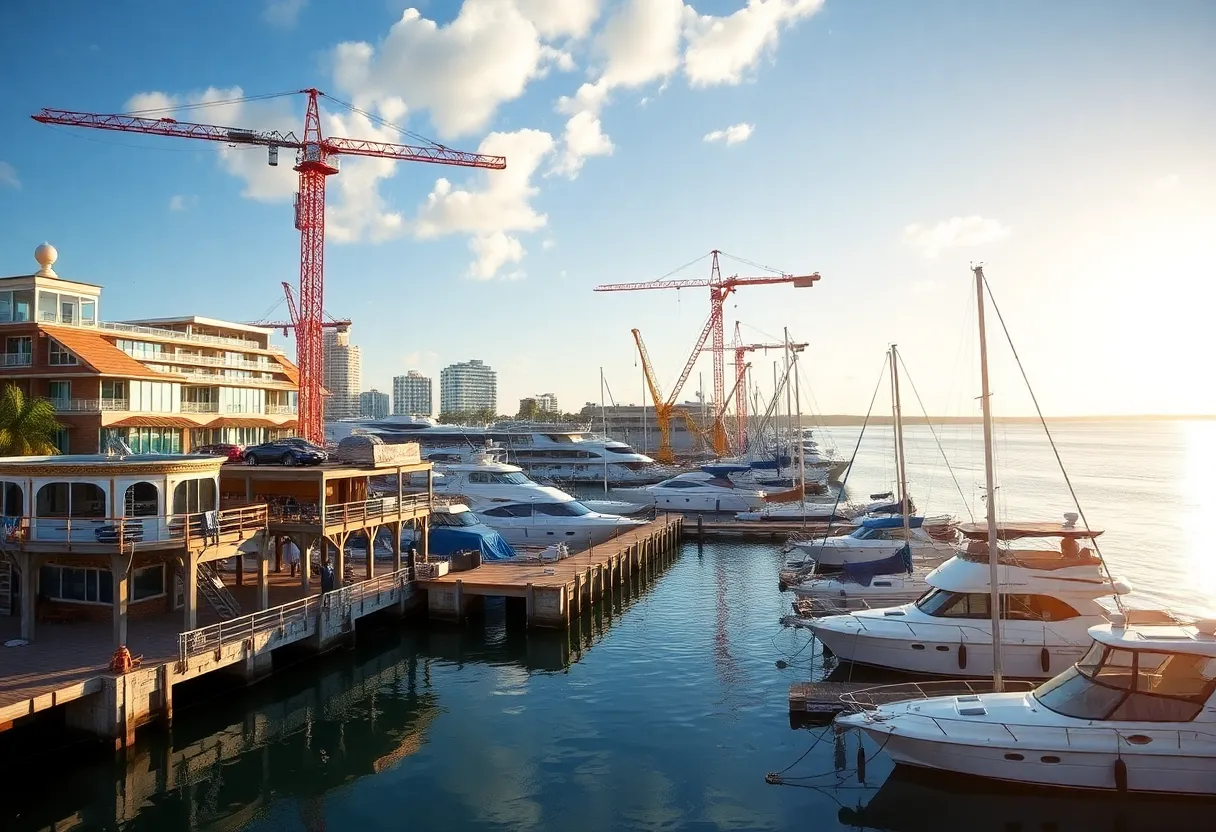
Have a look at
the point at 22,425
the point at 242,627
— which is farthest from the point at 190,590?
the point at 22,425

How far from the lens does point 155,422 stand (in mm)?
46156

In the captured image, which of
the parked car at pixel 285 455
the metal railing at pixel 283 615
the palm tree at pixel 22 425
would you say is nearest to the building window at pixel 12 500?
the metal railing at pixel 283 615

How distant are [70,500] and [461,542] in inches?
761

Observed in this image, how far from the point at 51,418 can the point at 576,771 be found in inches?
1226

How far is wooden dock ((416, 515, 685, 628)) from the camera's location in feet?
105

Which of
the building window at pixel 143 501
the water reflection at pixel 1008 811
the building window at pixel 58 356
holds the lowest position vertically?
Answer: the water reflection at pixel 1008 811

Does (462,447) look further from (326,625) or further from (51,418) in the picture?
(326,625)

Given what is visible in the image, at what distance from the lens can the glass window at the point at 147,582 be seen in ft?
83.2

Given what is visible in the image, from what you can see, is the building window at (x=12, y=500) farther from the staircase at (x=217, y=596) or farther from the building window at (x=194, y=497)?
the staircase at (x=217, y=596)

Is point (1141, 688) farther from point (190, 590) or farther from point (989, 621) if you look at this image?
point (190, 590)

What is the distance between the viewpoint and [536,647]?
1188 inches

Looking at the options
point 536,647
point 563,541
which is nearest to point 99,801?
point 536,647

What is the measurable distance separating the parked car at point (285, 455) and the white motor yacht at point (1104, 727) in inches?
829

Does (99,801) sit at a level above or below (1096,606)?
below
